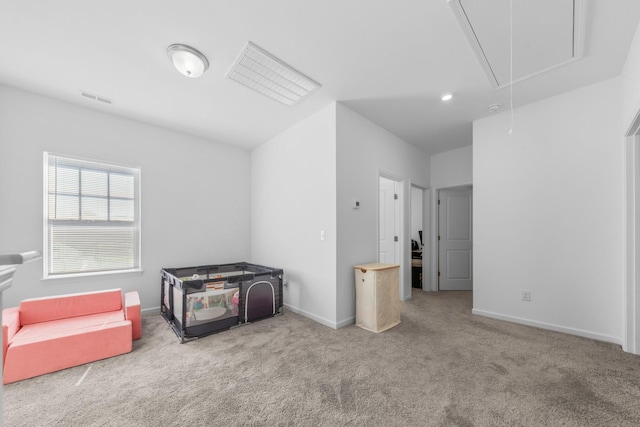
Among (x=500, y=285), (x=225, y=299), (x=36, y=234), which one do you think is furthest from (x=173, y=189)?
(x=500, y=285)

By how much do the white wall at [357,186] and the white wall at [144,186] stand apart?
224 cm

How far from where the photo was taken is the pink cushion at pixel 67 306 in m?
2.63

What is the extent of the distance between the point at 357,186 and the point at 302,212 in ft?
2.77

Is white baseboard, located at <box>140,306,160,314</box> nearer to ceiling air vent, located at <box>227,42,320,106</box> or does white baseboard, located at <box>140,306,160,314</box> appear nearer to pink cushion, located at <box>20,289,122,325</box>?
pink cushion, located at <box>20,289,122,325</box>

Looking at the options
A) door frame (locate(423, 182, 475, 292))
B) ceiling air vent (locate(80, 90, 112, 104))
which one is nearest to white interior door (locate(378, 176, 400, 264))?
door frame (locate(423, 182, 475, 292))

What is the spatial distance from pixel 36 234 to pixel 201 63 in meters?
2.76

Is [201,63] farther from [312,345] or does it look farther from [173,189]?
[312,345]

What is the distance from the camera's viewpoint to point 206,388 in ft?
6.80

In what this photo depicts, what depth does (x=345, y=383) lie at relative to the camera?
2125 millimetres

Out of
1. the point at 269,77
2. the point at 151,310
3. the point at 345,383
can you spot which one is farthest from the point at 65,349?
the point at 269,77

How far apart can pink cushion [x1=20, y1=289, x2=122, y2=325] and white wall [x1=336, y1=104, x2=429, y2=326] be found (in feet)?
8.58

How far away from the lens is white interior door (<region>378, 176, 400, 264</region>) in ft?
14.9

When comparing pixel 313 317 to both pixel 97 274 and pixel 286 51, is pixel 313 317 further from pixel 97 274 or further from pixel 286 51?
pixel 286 51

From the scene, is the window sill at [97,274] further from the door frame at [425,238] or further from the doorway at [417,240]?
the door frame at [425,238]
